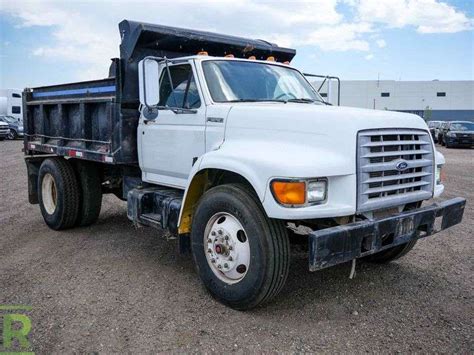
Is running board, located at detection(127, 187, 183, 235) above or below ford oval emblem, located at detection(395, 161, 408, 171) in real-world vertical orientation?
below

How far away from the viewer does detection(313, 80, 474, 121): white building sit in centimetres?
6912

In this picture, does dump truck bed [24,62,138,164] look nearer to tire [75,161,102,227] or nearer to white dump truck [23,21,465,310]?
white dump truck [23,21,465,310]

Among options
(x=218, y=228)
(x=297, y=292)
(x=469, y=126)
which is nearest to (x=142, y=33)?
(x=218, y=228)

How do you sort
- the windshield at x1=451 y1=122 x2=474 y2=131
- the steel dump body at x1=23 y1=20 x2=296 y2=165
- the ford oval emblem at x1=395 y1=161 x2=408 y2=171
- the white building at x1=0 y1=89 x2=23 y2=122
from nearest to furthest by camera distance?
1. the ford oval emblem at x1=395 y1=161 x2=408 y2=171
2. the steel dump body at x1=23 y1=20 x2=296 y2=165
3. the windshield at x1=451 y1=122 x2=474 y2=131
4. the white building at x1=0 y1=89 x2=23 y2=122

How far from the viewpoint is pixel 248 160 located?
398 centimetres

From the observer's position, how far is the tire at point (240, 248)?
3.90m

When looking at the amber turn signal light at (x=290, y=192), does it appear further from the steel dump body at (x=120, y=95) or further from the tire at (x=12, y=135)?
the tire at (x=12, y=135)

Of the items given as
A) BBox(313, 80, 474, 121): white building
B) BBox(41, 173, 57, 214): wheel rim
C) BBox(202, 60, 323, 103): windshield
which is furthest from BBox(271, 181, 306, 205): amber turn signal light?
BBox(313, 80, 474, 121): white building

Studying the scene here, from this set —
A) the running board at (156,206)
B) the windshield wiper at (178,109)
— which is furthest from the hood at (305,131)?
→ the running board at (156,206)

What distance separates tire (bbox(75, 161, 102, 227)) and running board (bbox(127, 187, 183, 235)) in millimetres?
1642

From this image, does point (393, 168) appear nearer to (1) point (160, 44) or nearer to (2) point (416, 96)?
(1) point (160, 44)

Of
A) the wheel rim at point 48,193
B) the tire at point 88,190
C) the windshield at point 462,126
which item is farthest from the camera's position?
the windshield at point 462,126

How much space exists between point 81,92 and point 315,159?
388 centimetres

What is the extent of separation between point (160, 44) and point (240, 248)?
285 cm
